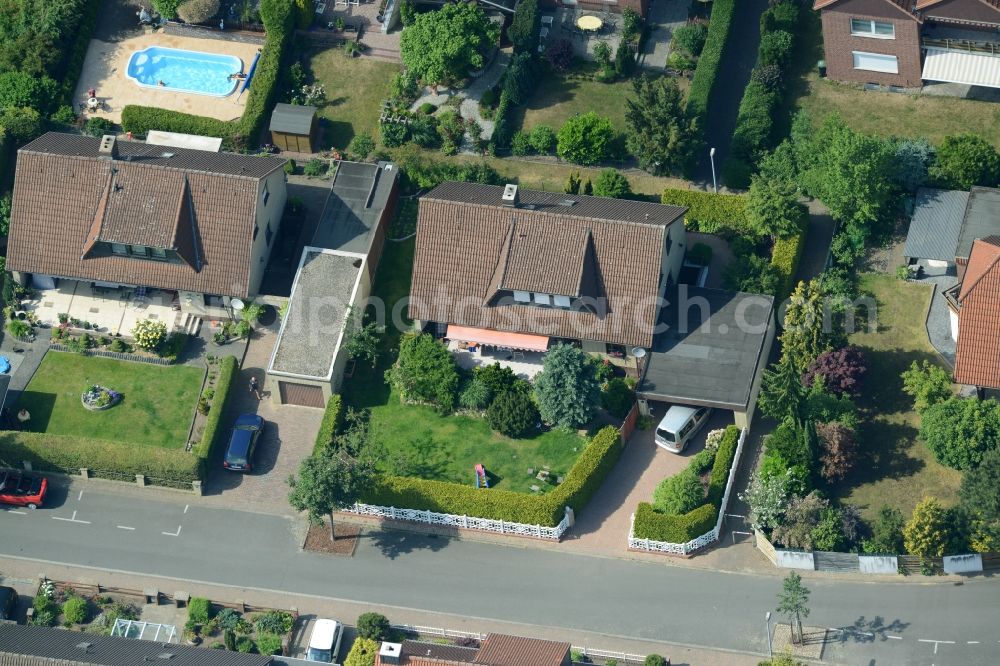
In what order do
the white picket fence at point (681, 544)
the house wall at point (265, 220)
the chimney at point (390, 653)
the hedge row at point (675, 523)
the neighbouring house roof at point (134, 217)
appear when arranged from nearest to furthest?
the chimney at point (390, 653) → the hedge row at point (675, 523) → the white picket fence at point (681, 544) → the neighbouring house roof at point (134, 217) → the house wall at point (265, 220)

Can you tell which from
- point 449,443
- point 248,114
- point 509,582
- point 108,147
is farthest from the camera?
point 248,114

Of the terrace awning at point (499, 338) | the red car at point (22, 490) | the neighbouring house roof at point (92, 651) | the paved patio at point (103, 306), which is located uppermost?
the terrace awning at point (499, 338)

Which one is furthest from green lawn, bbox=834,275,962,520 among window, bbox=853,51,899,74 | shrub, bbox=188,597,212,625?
shrub, bbox=188,597,212,625

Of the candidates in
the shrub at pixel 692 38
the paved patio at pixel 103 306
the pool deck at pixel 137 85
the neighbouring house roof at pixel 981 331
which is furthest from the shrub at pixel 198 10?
the neighbouring house roof at pixel 981 331

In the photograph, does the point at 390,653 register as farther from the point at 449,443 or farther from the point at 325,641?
the point at 449,443

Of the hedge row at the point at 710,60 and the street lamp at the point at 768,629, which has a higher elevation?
the hedge row at the point at 710,60

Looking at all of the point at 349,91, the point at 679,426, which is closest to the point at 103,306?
the point at 349,91

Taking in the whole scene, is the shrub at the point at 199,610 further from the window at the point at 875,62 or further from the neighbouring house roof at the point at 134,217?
the window at the point at 875,62
